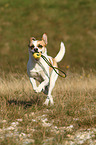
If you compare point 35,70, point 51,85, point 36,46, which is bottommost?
point 51,85

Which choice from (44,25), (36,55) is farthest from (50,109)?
(44,25)

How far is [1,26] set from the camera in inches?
843

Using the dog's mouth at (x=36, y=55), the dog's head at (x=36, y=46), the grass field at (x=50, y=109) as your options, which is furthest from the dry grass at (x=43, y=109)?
the dog's head at (x=36, y=46)

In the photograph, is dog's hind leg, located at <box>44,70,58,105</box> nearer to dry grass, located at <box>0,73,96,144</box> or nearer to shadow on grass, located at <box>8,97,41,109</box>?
dry grass, located at <box>0,73,96,144</box>

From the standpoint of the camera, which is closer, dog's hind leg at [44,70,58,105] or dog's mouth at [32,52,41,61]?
dog's mouth at [32,52,41,61]

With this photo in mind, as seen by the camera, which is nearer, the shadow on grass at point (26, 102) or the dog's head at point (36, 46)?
the dog's head at point (36, 46)

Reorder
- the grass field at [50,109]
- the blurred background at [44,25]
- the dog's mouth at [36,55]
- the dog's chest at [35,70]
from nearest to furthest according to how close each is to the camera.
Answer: the grass field at [50,109], the dog's mouth at [36,55], the dog's chest at [35,70], the blurred background at [44,25]

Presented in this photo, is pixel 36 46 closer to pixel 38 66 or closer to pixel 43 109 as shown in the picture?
pixel 38 66

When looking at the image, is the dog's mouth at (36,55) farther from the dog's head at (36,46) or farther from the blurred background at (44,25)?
the blurred background at (44,25)

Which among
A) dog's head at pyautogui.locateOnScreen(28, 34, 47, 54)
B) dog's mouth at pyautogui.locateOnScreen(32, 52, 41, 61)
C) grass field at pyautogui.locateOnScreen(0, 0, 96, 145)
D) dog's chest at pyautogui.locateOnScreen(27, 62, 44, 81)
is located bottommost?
grass field at pyautogui.locateOnScreen(0, 0, 96, 145)

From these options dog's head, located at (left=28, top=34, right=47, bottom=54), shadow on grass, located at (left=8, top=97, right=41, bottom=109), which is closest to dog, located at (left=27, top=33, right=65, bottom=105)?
dog's head, located at (left=28, top=34, right=47, bottom=54)

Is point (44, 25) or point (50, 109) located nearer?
point (50, 109)

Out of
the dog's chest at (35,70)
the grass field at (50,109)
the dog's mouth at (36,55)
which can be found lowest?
the grass field at (50,109)

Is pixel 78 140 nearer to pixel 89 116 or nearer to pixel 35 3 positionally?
pixel 89 116
